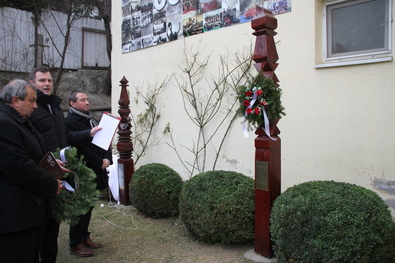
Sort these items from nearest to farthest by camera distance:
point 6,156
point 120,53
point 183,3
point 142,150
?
point 6,156 → point 183,3 → point 142,150 → point 120,53

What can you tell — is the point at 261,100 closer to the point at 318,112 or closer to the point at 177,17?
the point at 318,112

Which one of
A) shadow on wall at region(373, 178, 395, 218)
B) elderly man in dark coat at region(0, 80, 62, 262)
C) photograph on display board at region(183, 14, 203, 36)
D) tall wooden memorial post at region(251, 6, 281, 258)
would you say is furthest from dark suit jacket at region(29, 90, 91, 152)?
shadow on wall at region(373, 178, 395, 218)

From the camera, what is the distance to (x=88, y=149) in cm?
405

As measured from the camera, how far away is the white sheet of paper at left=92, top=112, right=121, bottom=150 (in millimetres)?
3950

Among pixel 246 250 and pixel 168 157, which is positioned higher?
pixel 168 157

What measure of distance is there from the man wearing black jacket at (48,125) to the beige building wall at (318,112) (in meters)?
3.24

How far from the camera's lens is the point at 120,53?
8.44 meters

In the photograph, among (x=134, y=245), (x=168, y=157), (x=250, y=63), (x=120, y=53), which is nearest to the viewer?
(x=134, y=245)

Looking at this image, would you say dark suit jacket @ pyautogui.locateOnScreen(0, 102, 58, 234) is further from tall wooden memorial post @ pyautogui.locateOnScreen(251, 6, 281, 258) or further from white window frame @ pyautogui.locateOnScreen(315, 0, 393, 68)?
white window frame @ pyautogui.locateOnScreen(315, 0, 393, 68)

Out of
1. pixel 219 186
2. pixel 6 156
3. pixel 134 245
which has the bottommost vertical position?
pixel 134 245

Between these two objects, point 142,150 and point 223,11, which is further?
point 142,150

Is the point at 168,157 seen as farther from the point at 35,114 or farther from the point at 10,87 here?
the point at 10,87

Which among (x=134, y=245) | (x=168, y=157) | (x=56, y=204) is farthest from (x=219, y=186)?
(x=168, y=157)

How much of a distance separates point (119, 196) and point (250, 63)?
3.39 metres
